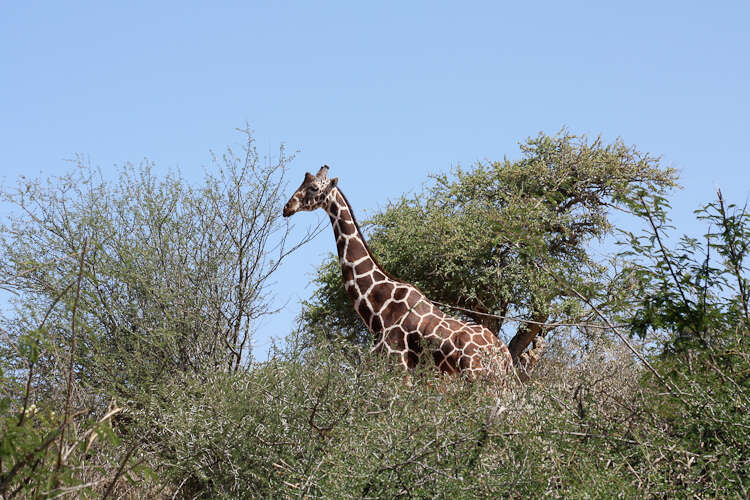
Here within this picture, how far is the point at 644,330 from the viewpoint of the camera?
5.45m

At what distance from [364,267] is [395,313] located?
0.95 m

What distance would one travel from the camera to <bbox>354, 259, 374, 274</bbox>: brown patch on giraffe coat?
10469mm

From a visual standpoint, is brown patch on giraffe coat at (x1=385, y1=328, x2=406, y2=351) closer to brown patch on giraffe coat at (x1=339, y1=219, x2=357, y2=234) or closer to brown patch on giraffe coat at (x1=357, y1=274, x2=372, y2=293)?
brown patch on giraffe coat at (x1=357, y1=274, x2=372, y2=293)

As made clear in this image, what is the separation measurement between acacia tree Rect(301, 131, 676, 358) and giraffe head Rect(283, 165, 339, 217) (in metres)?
4.14

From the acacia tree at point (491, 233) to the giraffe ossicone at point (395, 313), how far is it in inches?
163

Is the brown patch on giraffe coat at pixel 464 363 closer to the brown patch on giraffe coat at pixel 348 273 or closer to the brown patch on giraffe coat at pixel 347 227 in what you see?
the brown patch on giraffe coat at pixel 348 273

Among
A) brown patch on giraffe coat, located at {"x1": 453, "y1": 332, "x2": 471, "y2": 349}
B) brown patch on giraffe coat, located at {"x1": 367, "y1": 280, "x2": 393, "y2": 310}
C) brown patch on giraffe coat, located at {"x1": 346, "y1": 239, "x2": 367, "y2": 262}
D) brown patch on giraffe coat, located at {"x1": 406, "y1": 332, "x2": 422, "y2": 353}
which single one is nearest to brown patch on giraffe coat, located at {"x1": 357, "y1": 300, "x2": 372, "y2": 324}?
brown patch on giraffe coat, located at {"x1": 367, "y1": 280, "x2": 393, "y2": 310}

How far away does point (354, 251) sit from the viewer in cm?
1064

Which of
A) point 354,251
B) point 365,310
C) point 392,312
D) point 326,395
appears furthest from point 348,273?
point 326,395

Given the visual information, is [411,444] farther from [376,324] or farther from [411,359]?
[376,324]

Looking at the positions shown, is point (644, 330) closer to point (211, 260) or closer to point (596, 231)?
point (211, 260)

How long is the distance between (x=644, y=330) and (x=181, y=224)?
266 inches

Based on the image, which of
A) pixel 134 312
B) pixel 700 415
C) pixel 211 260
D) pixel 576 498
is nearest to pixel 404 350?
pixel 211 260

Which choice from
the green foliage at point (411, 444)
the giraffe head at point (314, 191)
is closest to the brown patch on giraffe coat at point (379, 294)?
the giraffe head at point (314, 191)
